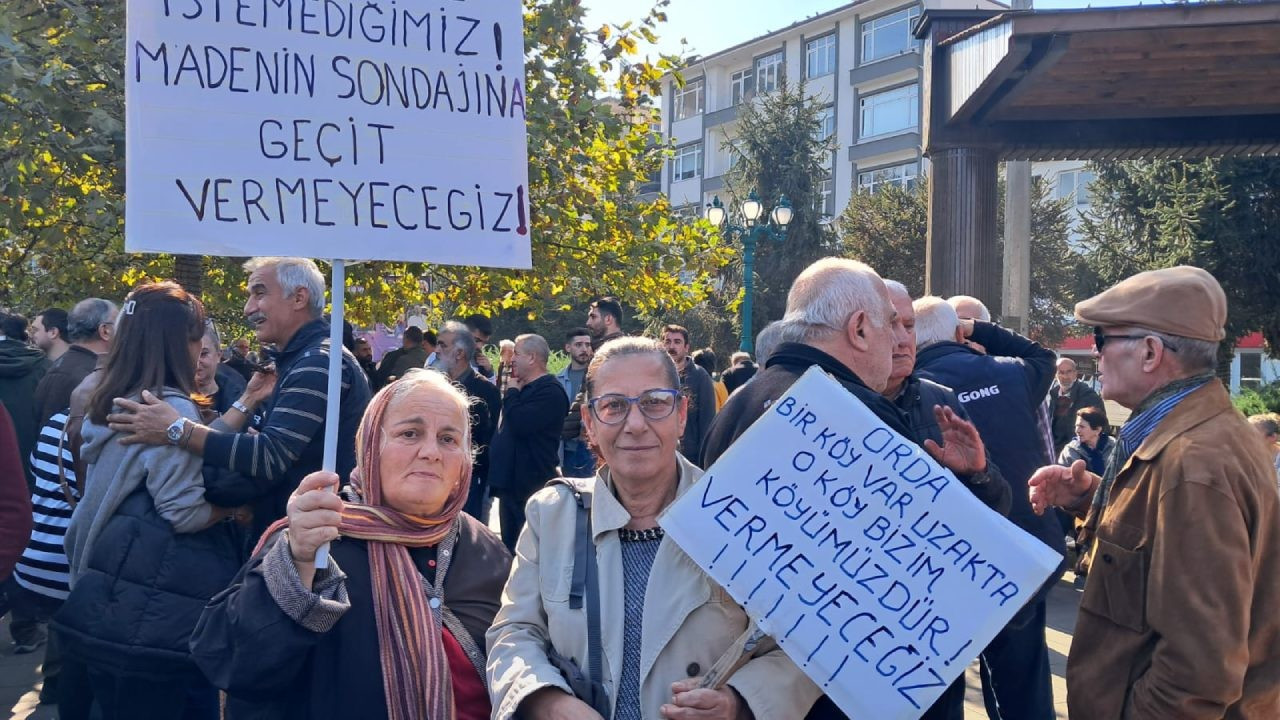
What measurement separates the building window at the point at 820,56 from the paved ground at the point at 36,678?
40.9 meters

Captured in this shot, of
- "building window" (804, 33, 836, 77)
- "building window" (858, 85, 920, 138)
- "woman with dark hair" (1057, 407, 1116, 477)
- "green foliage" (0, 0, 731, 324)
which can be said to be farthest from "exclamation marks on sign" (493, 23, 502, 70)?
"building window" (804, 33, 836, 77)

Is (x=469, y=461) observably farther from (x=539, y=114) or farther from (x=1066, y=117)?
(x=539, y=114)

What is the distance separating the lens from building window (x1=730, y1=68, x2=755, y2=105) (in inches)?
1930

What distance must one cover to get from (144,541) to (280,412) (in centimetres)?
57

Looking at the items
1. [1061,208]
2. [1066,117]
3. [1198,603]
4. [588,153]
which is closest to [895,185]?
[1061,208]

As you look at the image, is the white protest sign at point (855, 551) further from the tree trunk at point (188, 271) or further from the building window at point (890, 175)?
the building window at point (890, 175)

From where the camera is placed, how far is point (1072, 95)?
6.18 metres

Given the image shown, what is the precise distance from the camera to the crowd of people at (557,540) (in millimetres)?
2301

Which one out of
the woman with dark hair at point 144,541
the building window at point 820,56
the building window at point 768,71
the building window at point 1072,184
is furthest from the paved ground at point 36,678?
the building window at point 1072,184

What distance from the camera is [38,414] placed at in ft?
19.7

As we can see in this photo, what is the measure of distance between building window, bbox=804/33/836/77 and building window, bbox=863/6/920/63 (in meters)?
1.88

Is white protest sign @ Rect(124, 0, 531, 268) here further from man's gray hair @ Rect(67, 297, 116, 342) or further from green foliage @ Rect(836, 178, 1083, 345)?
green foliage @ Rect(836, 178, 1083, 345)

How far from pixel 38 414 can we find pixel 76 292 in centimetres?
669

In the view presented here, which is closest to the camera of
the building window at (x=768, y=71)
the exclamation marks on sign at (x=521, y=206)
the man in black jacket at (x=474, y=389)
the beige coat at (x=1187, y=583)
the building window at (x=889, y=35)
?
the beige coat at (x=1187, y=583)
